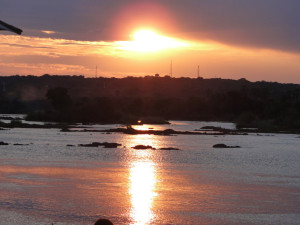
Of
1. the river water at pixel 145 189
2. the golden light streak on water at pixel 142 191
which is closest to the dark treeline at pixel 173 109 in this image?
the river water at pixel 145 189

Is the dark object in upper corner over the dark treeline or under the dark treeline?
over

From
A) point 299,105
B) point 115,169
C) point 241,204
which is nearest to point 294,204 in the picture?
point 241,204

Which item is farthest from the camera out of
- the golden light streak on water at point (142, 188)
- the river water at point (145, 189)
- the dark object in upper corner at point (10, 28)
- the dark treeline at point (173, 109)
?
the dark treeline at point (173, 109)

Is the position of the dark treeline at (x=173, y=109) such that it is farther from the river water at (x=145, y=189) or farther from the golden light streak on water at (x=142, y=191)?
the golden light streak on water at (x=142, y=191)

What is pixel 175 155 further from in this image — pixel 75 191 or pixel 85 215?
pixel 85 215

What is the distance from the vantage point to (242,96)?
16500 cm

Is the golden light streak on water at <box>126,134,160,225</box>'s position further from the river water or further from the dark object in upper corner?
the dark object in upper corner

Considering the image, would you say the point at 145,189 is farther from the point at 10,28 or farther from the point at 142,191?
the point at 10,28

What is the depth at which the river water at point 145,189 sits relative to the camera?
66.2 feet

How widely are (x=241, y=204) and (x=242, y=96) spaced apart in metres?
144

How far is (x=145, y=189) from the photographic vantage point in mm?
26859

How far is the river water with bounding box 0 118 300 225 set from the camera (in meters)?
20.2

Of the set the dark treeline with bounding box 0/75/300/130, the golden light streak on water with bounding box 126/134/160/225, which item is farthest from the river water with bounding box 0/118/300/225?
the dark treeline with bounding box 0/75/300/130

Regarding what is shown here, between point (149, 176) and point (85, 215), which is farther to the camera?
point (149, 176)
